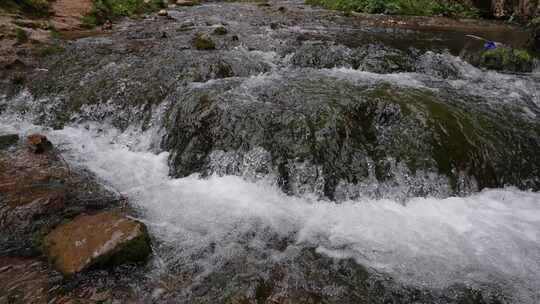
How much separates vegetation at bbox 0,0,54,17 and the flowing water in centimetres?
521

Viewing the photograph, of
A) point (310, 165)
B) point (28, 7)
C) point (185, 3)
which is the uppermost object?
point (185, 3)

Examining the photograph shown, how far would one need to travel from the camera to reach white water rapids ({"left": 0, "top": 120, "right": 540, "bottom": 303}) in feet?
14.9

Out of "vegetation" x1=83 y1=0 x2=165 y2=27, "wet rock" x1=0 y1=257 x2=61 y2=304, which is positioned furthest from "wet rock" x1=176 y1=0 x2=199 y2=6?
"wet rock" x1=0 y1=257 x2=61 y2=304

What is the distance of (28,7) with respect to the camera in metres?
Answer: 14.4

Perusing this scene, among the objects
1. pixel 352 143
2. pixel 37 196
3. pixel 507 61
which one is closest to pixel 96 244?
pixel 37 196

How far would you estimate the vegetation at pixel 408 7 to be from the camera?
22250 millimetres

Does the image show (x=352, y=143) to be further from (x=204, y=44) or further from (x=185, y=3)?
(x=185, y=3)

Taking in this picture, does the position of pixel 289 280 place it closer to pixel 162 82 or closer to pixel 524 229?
pixel 524 229

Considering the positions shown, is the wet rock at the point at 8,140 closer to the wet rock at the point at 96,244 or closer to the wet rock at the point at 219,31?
the wet rock at the point at 96,244

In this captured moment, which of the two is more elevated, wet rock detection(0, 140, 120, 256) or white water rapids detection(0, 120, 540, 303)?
wet rock detection(0, 140, 120, 256)

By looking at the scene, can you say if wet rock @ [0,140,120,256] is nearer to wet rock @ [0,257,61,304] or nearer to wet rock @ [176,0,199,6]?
wet rock @ [0,257,61,304]

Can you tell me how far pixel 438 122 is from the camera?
6.91 meters

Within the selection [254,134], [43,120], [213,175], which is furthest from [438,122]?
[43,120]

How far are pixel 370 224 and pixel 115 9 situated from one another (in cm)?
1746
